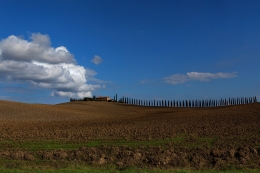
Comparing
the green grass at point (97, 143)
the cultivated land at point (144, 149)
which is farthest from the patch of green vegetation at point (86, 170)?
the green grass at point (97, 143)

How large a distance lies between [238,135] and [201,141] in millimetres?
2939

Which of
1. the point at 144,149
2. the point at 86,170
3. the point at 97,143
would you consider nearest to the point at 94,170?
the point at 86,170

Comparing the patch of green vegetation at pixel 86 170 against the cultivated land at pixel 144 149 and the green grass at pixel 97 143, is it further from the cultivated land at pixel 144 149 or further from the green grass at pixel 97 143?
the green grass at pixel 97 143

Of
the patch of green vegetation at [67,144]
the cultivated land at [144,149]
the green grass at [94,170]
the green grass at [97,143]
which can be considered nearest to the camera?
the green grass at [94,170]

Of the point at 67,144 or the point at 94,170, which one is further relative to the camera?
the point at 67,144

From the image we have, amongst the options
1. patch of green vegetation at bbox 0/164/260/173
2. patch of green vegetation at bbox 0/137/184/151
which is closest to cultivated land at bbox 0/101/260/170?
patch of green vegetation at bbox 0/137/184/151

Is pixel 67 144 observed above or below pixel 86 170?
above

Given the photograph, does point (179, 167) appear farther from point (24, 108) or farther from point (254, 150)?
point (24, 108)

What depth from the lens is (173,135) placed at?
19.1 meters

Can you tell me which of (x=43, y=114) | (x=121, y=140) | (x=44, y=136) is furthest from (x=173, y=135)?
(x=43, y=114)

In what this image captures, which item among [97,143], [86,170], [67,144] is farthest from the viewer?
[97,143]

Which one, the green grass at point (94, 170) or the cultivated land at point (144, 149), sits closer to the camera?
the green grass at point (94, 170)

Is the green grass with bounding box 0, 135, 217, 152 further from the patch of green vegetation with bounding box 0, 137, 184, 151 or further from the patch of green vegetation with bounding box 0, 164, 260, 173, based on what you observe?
the patch of green vegetation with bounding box 0, 164, 260, 173

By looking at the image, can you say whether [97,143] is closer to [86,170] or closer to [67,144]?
[67,144]
